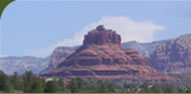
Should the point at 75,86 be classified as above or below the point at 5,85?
below

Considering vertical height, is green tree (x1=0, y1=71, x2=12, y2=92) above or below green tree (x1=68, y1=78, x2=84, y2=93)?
above

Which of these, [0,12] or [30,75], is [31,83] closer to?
[30,75]

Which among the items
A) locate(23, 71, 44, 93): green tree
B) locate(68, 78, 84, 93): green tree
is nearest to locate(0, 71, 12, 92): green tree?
locate(23, 71, 44, 93): green tree

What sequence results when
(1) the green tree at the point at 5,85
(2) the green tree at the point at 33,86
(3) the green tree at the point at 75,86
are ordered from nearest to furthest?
(1) the green tree at the point at 5,85, (2) the green tree at the point at 33,86, (3) the green tree at the point at 75,86

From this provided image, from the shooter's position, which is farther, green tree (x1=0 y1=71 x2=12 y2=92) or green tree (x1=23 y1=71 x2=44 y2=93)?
green tree (x1=23 y1=71 x2=44 y2=93)

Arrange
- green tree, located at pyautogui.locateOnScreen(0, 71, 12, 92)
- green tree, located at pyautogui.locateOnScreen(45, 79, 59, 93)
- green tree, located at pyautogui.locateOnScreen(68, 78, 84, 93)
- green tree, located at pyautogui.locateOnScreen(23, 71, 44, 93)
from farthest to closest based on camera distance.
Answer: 1. green tree, located at pyautogui.locateOnScreen(68, 78, 84, 93)
2. green tree, located at pyautogui.locateOnScreen(45, 79, 59, 93)
3. green tree, located at pyautogui.locateOnScreen(23, 71, 44, 93)
4. green tree, located at pyautogui.locateOnScreen(0, 71, 12, 92)

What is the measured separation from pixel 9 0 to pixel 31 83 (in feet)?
400

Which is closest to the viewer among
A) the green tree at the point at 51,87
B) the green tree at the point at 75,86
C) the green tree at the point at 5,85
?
the green tree at the point at 5,85

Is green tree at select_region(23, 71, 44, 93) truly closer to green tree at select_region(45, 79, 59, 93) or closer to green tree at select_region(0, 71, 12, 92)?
green tree at select_region(45, 79, 59, 93)

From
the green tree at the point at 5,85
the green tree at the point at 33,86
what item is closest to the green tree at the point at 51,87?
the green tree at the point at 33,86

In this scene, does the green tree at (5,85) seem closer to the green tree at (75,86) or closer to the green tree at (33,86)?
the green tree at (33,86)

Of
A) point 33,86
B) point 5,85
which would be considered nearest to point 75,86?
point 33,86

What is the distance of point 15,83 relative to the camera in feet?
406

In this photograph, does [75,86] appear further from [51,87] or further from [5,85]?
[5,85]
